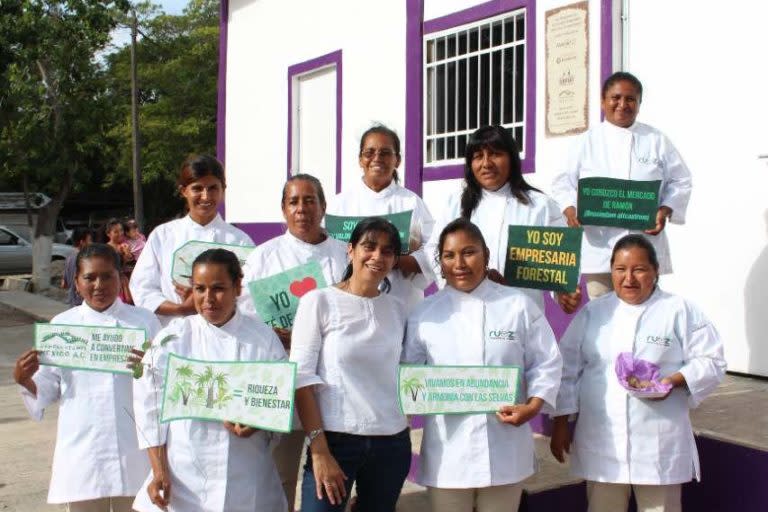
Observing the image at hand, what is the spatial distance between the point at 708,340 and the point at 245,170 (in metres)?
8.71

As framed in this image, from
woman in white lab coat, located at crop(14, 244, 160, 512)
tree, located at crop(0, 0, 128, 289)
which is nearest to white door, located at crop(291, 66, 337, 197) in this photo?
woman in white lab coat, located at crop(14, 244, 160, 512)

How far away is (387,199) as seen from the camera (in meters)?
4.14

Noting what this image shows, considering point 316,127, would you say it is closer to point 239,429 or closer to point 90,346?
point 90,346

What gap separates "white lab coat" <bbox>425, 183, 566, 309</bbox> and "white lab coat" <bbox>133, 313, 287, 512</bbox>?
999 mm

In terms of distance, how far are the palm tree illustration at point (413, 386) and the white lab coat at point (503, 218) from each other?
2.82 ft

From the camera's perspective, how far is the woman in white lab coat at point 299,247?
11.7 ft

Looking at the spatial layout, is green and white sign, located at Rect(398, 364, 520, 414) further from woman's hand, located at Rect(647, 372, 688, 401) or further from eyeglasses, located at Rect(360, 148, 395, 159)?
eyeglasses, located at Rect(360, 148, 395, 159)

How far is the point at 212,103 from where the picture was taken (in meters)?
29.5

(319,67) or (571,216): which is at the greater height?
→ (319,67)

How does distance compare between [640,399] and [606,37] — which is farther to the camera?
[606,37]

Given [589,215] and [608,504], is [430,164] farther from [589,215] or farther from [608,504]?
[608,504]

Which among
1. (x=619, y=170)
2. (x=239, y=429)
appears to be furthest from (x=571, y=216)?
(x=239, y=429)

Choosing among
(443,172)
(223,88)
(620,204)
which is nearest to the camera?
(620,204)

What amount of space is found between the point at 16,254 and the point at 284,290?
71.3 feet
